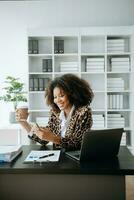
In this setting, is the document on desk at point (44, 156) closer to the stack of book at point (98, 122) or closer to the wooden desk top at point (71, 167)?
the wooden desk top at point (71, 167)

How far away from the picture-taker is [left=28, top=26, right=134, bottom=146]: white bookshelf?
381 cm

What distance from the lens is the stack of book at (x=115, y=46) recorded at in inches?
151

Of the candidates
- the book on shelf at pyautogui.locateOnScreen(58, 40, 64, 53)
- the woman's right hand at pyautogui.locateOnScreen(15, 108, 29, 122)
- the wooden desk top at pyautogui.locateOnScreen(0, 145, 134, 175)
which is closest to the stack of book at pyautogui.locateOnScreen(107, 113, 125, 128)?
the book on shelf at pyautogui.locateOnScreen(58, 40, 64, 53)

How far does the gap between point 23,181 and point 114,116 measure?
2.77m

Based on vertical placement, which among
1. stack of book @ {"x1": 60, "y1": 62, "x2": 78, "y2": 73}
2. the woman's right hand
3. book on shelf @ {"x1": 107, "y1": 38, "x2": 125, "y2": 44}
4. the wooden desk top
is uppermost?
book on shelf @ {"x1": 107, "y1": 38, "x2": 125, "y2": 44}

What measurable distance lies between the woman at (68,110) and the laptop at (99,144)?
285 millimetres

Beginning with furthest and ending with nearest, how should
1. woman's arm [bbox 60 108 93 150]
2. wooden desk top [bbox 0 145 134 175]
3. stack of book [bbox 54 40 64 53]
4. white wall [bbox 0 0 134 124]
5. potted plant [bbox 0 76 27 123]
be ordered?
white wall [bbox 0 0 134 124]
stack of book [bbox 54 40 64 53]
potted plant [bbox 0 76 27 123]
woman's arm [bbox 60 108 93 150]
wooden desk top [bbox 0 145 134 175]

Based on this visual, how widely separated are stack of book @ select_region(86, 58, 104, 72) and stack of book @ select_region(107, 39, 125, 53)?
8.4 inches

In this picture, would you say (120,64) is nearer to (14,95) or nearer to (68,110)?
(14,95)

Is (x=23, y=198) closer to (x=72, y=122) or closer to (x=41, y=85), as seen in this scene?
(x=72, y=122)

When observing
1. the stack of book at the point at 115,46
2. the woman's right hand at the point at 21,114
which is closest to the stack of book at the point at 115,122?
the stack of book at the point at 115,46

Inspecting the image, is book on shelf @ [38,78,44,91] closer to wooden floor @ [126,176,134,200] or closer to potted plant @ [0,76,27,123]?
potted plant @ [0,76,27,123]

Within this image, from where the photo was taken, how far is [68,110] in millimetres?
2012
